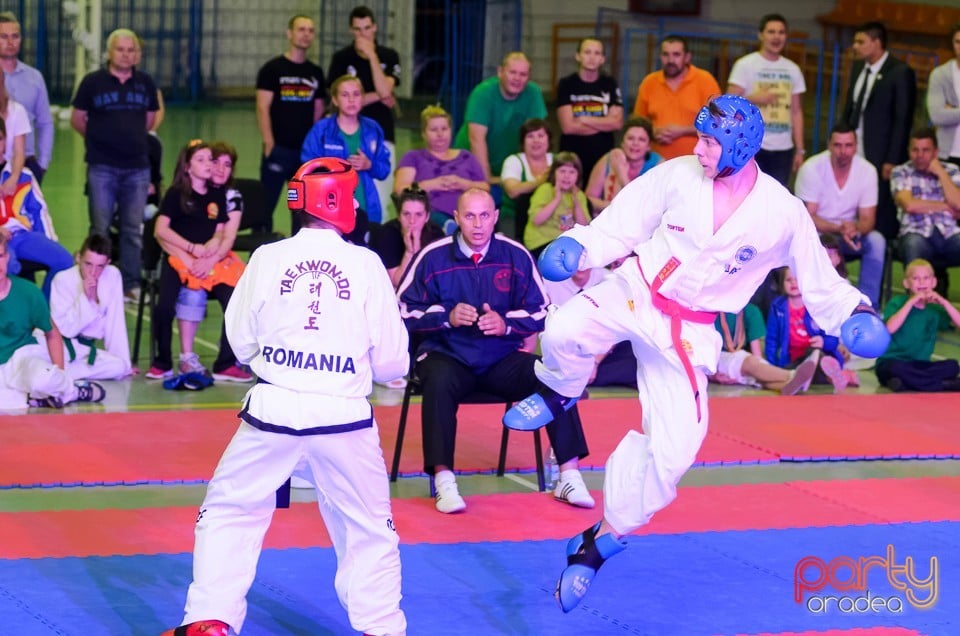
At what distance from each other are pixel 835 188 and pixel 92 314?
5037mm

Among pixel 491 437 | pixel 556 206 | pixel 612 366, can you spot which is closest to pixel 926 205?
pixel 556 206

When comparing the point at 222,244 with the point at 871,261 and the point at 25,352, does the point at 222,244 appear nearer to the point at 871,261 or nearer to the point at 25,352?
the point at 25,352

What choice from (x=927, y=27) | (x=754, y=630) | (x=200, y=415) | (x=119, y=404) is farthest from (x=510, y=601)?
(x=927, y=27)

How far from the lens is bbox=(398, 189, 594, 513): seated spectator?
6066mm

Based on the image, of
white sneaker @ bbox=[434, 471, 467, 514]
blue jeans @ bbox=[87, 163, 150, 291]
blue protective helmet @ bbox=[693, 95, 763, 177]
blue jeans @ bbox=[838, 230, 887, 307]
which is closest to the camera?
blue protective helmet @ bbox=[693, 95, 763, 177]

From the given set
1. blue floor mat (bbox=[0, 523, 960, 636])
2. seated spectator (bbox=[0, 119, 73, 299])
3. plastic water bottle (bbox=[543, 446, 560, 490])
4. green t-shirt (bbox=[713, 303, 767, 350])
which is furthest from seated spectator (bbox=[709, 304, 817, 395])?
seated spectator (bbox=[0, 119, 73, 299])

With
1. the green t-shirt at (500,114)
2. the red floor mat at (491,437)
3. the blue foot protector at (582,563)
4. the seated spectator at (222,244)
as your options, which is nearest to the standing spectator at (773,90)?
the green t-shirt at (500,114)

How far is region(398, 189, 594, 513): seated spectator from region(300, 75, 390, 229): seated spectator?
2224mm

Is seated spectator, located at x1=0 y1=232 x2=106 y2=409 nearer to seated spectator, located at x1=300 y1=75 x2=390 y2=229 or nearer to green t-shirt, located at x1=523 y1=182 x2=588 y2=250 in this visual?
seated spectator, located at x1=300 y1=75 x2=390 y2=229

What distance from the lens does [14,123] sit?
8492mm

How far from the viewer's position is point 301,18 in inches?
380

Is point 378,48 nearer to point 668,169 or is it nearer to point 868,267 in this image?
point 868,267

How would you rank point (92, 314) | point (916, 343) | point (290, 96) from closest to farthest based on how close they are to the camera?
1. point (92, 314)
2. point (916, 343)
3. point (290, 96)

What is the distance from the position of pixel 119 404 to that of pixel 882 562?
4.00m
